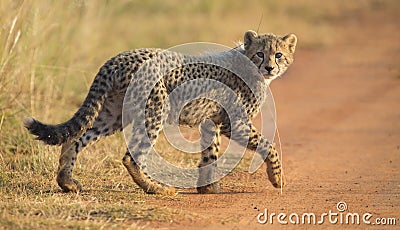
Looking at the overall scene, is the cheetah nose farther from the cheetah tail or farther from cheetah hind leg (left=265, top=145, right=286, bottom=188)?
the cheetah tail

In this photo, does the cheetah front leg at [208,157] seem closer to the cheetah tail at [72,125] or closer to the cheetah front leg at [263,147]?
the cheetah front leg at [263,147]

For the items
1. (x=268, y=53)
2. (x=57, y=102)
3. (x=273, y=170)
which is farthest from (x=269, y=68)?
(x=57, y=102)

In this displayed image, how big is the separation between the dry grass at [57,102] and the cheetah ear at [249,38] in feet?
1.71

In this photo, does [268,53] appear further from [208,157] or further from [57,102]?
[57,102]

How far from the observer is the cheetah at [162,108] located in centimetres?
611

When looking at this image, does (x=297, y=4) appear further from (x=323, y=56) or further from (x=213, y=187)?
(x=213, y=187)

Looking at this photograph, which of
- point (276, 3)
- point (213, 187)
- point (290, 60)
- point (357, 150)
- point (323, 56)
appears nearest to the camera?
point (213, 187)

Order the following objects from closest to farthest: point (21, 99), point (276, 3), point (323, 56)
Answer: point (21, 99) < point (323, 56) < point (276, 3)

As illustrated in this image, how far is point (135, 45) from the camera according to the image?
489 inches

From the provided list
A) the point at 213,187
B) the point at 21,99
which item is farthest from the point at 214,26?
the point at 213,187

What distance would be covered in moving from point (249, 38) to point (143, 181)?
1696 millimetres

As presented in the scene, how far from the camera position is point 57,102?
872 centimetres

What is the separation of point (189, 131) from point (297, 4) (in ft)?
36.1

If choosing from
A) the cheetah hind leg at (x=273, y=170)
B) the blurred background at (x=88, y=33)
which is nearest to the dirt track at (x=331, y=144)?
the cheetah hind leg at (x=273, y=170)
